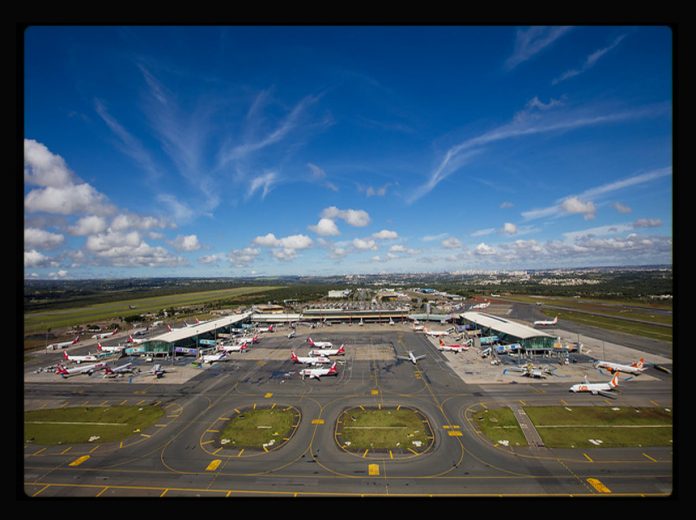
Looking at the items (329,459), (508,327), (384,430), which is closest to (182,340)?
(329,459)

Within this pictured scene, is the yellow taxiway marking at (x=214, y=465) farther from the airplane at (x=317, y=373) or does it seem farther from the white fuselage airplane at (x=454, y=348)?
the white fuselage airplane at (x=454, y=348)

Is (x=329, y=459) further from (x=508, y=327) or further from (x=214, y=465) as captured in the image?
(x=508, y=327)

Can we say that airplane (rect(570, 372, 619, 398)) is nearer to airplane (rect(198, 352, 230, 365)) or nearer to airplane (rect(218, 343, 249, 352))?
airplane (rect(198, 352, 230, 365))

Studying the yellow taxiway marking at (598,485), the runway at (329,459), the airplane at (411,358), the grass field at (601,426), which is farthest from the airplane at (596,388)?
the airplane at (411,358)

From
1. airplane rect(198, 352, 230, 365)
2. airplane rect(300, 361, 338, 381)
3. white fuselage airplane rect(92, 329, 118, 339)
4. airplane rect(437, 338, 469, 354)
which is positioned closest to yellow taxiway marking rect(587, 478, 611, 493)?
airplane rect(300, 361, 338, 381)
